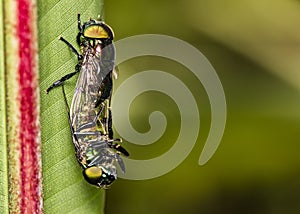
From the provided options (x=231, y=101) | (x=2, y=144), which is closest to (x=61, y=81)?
(x=2, y=144)

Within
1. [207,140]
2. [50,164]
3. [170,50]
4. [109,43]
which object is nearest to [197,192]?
[207,140]

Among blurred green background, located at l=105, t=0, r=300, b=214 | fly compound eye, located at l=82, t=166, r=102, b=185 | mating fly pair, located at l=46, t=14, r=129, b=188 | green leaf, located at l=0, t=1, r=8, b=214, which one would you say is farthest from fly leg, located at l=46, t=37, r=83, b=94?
blurred green background, located at l=105, t=0, r=300, b=214

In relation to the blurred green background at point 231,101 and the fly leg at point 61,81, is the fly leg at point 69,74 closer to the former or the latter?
the fly leg at point 61,81

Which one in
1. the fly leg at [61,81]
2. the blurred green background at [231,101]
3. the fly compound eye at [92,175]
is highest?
the blurred green background at [231,101]

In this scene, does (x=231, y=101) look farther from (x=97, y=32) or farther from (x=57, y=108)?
(x=57, y=108)

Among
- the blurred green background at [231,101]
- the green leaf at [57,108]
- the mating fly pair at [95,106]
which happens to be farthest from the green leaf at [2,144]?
the blurred green background at [231,101]

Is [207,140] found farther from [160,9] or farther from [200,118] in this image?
[160,9]

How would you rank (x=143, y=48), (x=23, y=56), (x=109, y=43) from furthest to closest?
(x=143, y=48) → (x=109, y=43) → (x=23, y=56)
